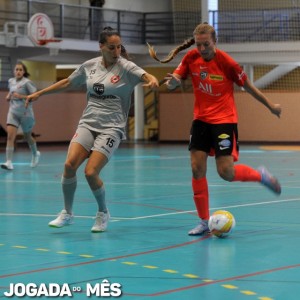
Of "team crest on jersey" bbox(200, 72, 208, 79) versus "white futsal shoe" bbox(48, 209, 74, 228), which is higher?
"team crest on jersey" bbox(200, 72, 208, 79)

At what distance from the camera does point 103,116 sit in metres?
9.21

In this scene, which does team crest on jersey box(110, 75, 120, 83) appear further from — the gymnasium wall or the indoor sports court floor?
the gymnasium wall

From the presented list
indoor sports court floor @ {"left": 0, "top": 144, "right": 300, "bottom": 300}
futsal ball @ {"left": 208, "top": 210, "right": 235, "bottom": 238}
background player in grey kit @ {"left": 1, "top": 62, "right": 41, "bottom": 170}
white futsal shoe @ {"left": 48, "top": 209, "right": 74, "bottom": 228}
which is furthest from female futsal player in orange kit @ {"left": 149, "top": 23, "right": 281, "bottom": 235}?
background player in grey kit @ {"left": 1, "top": 62, "right": 41, "bottom": 170}

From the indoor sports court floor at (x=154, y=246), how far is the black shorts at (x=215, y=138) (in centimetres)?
89

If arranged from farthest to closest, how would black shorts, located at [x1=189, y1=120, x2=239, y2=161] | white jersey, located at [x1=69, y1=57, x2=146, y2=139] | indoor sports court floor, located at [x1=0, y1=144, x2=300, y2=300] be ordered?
1. white jersey, located at [x1=69, y1=57, x2=146, y2=139]
2. black shorts, located at [x1=189, y1=120, x2=239, y2=161]
3. indoor sports court floor, located at [x1=0, y1=144, x2=300, y2=300]

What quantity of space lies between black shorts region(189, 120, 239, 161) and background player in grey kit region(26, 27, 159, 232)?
0.77 m

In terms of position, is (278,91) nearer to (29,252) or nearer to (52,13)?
(52,13)

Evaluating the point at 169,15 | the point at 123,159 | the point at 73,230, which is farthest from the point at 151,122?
the point at 73,230

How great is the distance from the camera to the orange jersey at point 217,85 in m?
8.84

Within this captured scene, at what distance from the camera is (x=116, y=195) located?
43.5 feet

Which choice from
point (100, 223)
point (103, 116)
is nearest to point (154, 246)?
point (100, 223)

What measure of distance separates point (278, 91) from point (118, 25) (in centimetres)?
727

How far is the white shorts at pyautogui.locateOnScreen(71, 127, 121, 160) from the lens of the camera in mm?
9070

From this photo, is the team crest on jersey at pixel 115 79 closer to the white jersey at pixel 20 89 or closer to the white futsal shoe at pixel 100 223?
the white futsal shoe at pixel 100 223
